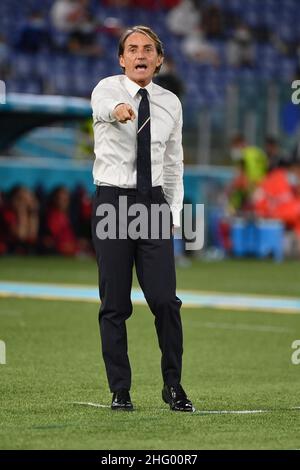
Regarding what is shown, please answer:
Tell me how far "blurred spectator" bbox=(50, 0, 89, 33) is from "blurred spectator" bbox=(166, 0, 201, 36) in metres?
2.99

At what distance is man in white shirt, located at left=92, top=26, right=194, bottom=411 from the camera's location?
6.88m

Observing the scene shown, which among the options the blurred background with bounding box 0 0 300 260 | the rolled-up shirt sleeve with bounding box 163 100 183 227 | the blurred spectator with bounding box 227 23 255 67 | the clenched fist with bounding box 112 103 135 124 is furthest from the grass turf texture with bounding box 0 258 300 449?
the blurred spectator with bounding box 227 23 255 67

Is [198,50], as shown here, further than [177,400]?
Yes

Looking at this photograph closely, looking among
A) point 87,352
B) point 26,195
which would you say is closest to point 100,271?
point 87,352

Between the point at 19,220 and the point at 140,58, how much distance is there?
14883 millimetres

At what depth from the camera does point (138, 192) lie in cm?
690

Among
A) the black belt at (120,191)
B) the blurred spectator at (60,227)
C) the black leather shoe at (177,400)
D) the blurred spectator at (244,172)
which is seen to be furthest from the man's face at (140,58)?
the blurred spectator at (244,172)

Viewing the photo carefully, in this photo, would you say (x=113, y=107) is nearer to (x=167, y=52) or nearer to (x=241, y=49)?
(x=167, y=52)

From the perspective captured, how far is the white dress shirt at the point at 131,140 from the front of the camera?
688cm

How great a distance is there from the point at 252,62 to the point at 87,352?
19.4m

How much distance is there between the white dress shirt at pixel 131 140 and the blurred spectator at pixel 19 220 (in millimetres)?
14479

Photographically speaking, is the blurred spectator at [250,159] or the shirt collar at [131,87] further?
the blurred spectator at [250,159]

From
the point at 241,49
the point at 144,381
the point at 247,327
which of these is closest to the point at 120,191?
the point at 144,381

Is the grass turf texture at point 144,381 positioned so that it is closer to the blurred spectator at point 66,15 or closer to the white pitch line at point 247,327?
the white pitch line at point 247,327
